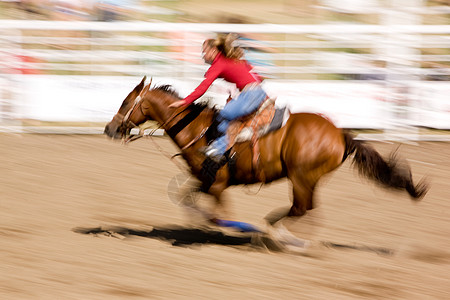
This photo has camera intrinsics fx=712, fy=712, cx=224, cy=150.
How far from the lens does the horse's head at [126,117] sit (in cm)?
557

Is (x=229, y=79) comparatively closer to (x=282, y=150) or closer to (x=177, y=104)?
(x=177, y=104)

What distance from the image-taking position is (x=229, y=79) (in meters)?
5.35

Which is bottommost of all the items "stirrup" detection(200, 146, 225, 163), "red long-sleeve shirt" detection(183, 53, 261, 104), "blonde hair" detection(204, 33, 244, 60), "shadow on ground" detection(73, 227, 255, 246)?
"shadow on ground" detection(73, 227, 255, 246)

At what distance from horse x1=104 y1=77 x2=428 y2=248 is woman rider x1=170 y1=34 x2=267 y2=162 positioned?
14cm

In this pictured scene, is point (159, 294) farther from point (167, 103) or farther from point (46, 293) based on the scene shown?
point (167, 103)

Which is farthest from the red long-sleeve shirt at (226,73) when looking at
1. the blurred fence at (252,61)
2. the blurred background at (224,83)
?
the blurred fence at (252,61)

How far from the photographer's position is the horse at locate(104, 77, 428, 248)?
516 cm

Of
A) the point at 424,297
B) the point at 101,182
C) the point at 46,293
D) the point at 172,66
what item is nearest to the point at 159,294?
the point at 46,293

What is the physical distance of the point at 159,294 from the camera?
4305 mm

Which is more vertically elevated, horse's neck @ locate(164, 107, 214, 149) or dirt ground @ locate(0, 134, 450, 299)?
horse's neck @ locate(164, 107, 214, 149)

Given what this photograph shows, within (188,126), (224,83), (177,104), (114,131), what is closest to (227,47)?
(177,104)

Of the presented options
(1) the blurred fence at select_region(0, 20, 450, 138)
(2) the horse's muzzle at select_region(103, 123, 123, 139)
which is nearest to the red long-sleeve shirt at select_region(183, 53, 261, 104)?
(2) the horse's muzzle at select_region(103, 123, 123, 139)

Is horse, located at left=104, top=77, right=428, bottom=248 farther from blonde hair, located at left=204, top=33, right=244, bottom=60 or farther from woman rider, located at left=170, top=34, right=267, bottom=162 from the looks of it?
blonde hair, located at left=204, top=33, right=244, bottom=60

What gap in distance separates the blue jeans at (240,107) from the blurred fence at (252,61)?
411 centimetres
